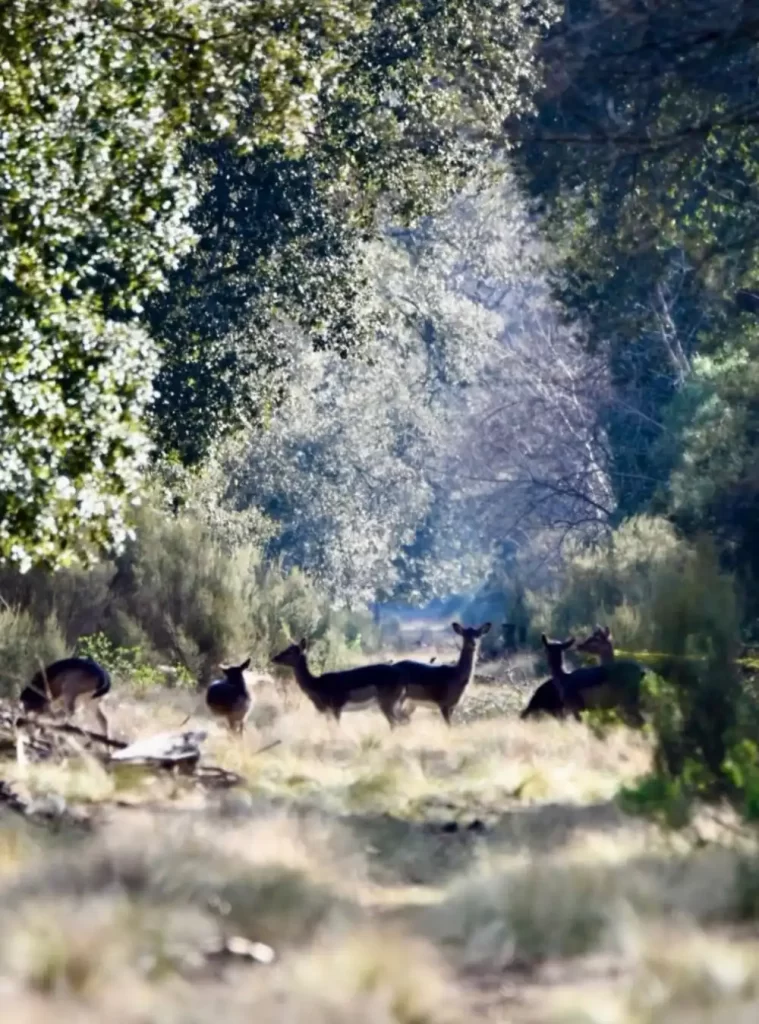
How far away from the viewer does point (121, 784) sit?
13461 millimetres

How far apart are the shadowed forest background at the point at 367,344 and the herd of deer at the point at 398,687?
1.40 feet

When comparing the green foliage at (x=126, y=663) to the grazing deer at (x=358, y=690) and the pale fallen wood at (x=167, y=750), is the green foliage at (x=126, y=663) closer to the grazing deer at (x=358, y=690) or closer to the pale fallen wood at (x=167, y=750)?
the grazing deer at (x=358, y=690)

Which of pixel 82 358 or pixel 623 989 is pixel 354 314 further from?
pixel 623 989

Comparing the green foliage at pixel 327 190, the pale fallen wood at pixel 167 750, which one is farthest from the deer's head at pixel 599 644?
the pale fallen wood at pixel 167 750

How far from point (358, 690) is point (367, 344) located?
8.98 m

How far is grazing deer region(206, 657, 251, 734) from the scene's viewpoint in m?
17.3

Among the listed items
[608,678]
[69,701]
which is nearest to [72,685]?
[69,701]

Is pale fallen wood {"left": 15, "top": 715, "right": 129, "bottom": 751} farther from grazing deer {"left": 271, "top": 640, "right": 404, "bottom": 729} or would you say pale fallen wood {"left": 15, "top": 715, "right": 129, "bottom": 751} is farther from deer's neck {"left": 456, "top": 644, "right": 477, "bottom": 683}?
deer's neck {"left": 456, "top": 644, "right": 477, "bottom": 683}

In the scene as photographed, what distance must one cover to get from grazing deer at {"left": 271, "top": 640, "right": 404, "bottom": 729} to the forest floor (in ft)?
14.8

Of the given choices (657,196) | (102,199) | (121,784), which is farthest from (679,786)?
(657,196)

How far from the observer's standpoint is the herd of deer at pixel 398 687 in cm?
1616

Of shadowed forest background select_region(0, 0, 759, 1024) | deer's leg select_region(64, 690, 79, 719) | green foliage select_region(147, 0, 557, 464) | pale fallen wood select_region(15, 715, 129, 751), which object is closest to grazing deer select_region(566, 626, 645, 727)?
shadowed forest background select_region(0, 0, 759, 1024)

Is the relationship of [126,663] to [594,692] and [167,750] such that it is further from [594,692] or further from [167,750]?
[167,750]

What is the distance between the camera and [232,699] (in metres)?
17.4
